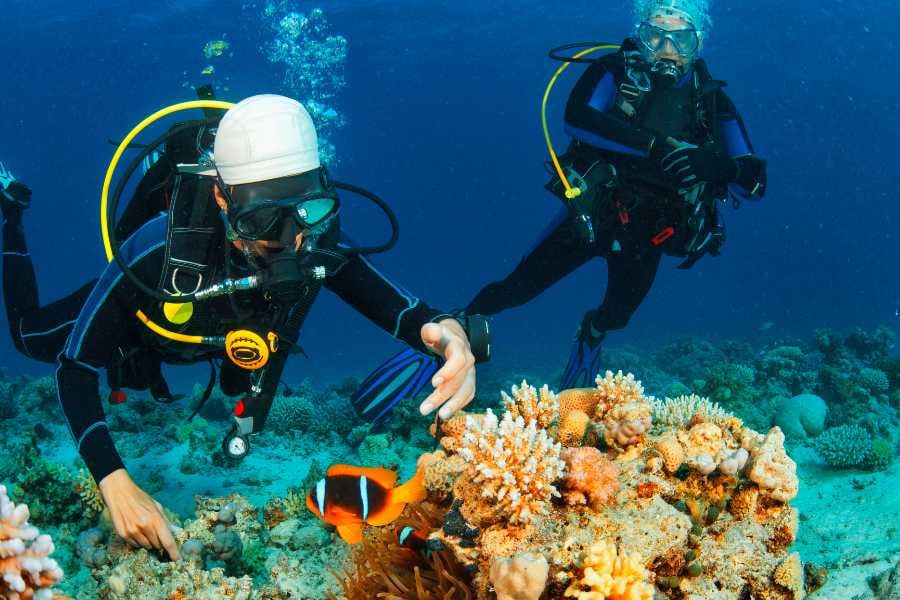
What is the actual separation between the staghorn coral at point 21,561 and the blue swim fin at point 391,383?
481cm

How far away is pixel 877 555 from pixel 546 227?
5.10 m

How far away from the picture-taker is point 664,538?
8.53 feet

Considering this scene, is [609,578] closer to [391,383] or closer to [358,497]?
[358,497]

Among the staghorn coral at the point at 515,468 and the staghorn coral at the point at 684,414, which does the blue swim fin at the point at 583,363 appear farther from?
the staghorn coral at the point at 515,468

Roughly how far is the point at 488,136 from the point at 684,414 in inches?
3080

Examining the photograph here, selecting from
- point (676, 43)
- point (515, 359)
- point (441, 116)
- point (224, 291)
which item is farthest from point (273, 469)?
point (441, 116)

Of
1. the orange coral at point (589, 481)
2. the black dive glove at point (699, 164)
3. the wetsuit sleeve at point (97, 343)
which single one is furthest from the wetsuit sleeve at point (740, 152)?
the wetsuit sleeve at point (97, 343)

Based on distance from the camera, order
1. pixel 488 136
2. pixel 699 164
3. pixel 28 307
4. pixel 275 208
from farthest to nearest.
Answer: pixel 488 136, pixel 699 164, pixel 28 307, pixel 275 208

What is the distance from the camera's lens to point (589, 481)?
104 inches

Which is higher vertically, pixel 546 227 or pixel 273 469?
pixel 546 227

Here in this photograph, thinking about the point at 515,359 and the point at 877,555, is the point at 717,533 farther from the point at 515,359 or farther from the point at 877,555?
the point at 515,359

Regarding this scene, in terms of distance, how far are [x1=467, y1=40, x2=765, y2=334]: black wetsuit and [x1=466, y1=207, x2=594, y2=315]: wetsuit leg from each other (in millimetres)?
15

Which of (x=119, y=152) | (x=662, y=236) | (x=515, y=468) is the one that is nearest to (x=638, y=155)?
(x=662, y=236)

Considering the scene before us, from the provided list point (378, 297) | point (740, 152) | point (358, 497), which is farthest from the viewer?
point (740, 152)
